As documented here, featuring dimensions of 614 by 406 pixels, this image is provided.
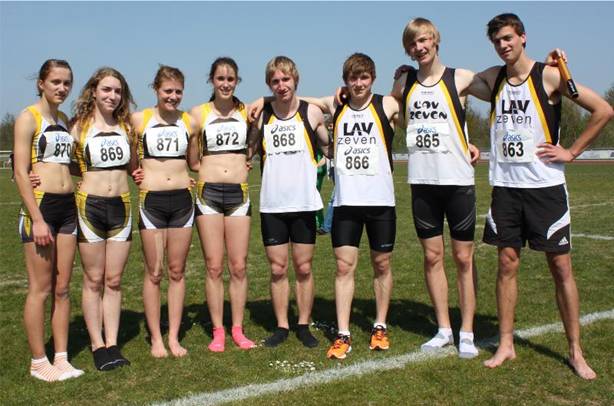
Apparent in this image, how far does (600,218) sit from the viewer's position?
12.3m

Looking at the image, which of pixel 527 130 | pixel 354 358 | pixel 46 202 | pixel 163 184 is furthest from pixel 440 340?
pixel 46 202

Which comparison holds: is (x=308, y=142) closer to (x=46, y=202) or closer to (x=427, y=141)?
(x=427, y=141)

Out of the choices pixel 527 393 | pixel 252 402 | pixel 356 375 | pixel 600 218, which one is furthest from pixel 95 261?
pixel 600 218

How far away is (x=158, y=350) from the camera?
16.3ft

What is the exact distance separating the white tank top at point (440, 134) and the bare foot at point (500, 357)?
50.5 inches

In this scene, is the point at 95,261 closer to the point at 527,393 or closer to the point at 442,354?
the point at 442,354

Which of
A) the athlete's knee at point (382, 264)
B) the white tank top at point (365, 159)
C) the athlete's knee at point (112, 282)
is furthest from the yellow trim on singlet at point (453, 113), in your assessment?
the athlete's knee at point (112, 282)

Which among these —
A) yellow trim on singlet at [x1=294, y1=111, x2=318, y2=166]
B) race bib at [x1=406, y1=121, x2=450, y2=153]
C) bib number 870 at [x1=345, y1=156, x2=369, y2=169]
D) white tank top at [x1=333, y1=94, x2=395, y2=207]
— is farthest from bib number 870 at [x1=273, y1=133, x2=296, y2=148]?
race bib at [x1=406, y1=121, x2=450, y2=153]

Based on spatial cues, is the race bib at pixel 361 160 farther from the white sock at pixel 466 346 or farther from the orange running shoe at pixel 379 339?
the white sock at pixel 466 346

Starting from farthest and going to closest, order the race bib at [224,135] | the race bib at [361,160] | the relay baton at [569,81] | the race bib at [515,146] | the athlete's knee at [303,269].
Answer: the athlete's knee at [303,269]
the race bib at [224,135]
the race bib at [361,160]
the race bib at [515,146]
the relay baton at [569,81]

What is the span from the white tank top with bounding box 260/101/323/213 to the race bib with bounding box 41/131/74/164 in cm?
154

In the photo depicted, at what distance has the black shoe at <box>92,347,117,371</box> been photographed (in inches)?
182

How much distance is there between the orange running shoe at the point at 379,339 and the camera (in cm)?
494

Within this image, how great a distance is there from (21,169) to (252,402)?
223 centimetres
